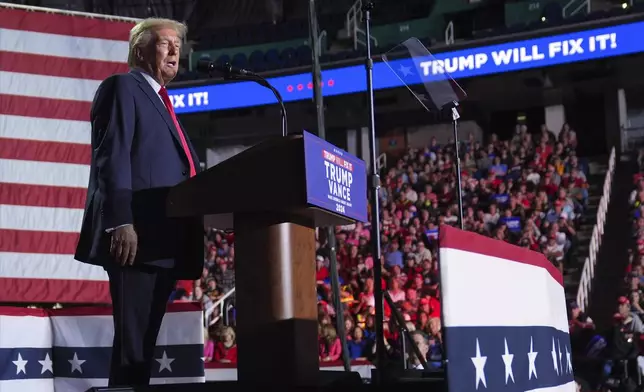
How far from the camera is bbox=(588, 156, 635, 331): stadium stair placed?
1271 centimetres

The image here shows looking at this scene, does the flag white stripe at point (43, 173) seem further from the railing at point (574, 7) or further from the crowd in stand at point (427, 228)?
the railing at point (574, 7)

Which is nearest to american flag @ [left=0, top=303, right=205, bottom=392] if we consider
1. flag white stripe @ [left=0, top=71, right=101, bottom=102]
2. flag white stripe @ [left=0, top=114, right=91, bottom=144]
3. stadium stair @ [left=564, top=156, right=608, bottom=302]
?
flag white stripe @ [left=0, top=114, right=91, bottom=144]

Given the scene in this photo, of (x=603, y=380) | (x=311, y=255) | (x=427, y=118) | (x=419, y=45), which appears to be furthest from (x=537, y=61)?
(x=311, y=255)

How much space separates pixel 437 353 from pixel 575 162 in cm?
721

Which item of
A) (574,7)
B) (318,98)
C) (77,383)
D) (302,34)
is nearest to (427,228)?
(574,7)

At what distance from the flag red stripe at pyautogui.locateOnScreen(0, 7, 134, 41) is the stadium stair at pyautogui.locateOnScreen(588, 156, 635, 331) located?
7497mm

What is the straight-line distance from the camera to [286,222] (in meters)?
3.23

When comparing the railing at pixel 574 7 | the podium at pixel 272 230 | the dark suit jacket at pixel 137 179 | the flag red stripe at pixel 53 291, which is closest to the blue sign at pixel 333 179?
the podium at pixel 272 230

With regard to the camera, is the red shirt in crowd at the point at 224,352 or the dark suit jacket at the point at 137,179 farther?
the red shirt in crowd at the point at 224,352

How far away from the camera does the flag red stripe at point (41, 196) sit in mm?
7043

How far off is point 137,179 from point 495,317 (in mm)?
1306

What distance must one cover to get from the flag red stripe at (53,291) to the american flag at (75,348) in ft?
6.19

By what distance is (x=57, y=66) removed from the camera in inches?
293

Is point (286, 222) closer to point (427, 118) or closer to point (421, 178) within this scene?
point (421, 178)
